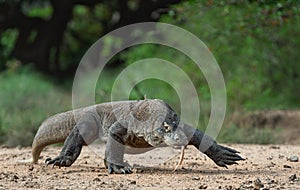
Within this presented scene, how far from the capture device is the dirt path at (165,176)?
16.9 ft

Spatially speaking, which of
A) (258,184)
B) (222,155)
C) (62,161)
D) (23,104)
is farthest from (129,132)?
(23,104)

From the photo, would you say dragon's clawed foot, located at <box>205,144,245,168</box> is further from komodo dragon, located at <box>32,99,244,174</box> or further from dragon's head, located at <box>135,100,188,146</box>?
dragon's head, located at <box>135,100,188,146</box>

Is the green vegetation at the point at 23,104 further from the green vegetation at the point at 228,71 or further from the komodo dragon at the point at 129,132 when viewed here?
the komodo dragon at the point at 129,132

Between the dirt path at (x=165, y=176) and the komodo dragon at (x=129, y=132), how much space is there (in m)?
0.14

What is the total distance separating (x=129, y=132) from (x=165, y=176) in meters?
0.54

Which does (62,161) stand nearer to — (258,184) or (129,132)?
(129,132)

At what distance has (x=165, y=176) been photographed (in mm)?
5695

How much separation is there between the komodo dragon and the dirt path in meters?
0.14

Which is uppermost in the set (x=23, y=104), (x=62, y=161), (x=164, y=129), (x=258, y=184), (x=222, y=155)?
(x=23, y=104)

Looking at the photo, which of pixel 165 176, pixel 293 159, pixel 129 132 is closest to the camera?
pixel 165 176

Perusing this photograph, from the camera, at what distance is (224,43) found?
12.9m

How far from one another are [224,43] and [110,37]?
5121 millimetres

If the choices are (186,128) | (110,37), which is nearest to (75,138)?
(186,128)

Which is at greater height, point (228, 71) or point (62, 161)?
point (228, 71)
